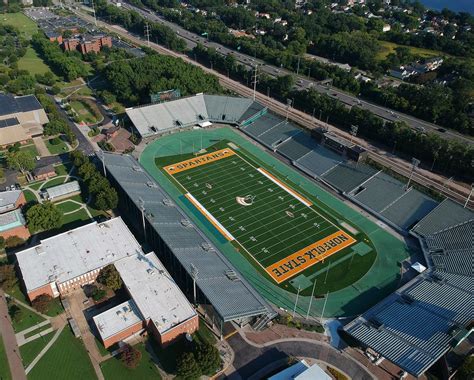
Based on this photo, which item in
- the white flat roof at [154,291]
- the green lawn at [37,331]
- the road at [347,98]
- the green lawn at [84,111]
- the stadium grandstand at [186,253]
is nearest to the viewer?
the white flat roof at [154,291]

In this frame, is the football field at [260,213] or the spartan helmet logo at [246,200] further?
the spartan helmet logo at [246,200]

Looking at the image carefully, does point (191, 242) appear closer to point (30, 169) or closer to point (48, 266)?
point (48, 266)

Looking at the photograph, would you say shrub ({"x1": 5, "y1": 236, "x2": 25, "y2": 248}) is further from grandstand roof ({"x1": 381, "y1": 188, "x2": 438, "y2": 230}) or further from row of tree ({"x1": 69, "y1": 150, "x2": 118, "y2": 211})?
grandstand roof ({"x1": 381, "y1": 188, "x2": 438, "y2": 230})

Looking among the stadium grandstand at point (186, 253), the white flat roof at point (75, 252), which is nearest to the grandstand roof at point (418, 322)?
the stadium grandstand at point (186, 253)

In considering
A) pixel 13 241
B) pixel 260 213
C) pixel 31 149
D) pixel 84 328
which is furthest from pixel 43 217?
pixel 260 213

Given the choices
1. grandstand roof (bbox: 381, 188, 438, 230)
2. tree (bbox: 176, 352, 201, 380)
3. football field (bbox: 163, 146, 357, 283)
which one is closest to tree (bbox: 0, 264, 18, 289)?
tree (bbox: 176, 352, 201, 380)

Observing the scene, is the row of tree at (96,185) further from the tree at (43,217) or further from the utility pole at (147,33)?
the utility pole at (147,33)
